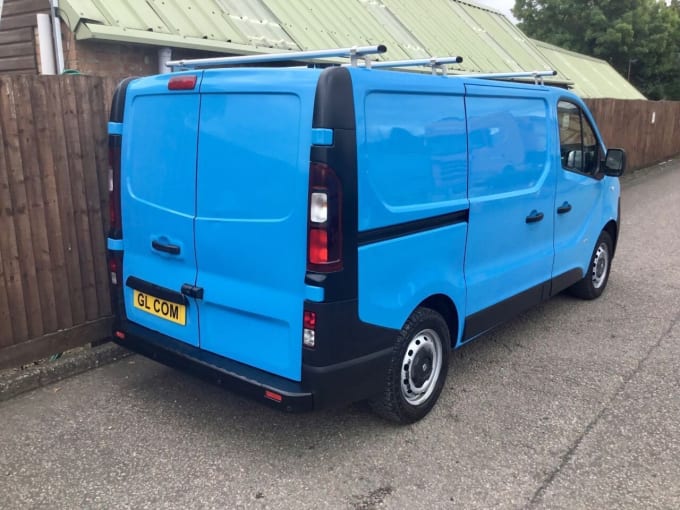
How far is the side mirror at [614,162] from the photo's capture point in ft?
18.0

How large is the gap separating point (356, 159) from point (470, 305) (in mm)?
1524

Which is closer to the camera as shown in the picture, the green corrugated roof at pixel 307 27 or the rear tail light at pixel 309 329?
the rear tail light at pixel 309 329

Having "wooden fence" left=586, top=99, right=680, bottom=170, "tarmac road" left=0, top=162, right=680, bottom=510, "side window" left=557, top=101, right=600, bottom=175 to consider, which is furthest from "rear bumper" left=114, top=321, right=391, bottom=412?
"wooden fence" left=586, top=99, right=680, bottom=170

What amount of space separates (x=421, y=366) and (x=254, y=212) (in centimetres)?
140

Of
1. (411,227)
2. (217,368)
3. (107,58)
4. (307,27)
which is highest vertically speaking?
(307,27)

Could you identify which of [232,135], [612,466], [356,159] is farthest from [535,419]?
[232,135]

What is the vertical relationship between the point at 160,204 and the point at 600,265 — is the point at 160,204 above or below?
above

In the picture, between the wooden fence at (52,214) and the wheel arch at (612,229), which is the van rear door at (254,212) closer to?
the wooden fence at (52,214)

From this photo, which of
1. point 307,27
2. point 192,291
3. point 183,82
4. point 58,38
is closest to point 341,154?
point 183,82

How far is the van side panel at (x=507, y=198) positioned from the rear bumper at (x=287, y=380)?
1.05 metres

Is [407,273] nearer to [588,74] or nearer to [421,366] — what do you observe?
[421,366]

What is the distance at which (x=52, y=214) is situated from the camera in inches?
171

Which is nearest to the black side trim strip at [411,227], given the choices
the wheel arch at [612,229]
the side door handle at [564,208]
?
the side door handle at [564,208]

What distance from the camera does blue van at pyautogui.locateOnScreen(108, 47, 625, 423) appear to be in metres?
2.99
